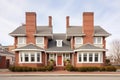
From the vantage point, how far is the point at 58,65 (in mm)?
37906

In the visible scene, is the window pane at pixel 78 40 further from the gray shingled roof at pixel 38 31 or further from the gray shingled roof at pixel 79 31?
the gray shingled roof at pixel 38 31

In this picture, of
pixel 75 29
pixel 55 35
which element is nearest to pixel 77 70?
pixel 75 29

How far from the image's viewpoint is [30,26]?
38.0 meters

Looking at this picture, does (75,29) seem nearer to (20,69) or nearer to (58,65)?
(58,65)

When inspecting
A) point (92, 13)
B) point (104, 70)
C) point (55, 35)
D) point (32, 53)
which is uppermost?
point (92, 13)

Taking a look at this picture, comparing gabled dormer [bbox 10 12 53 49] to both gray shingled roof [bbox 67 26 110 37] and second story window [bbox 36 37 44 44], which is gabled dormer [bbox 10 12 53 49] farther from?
gray shingled roof [bbox 67 26 110 37]

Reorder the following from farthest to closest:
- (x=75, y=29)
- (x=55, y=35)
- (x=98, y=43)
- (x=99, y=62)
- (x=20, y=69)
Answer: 1. (x=55, y=35)
2. (x=75, y=29)
3. (x=98, y=43)
4. (x=99, y=62)
5. (x=20, y=69)

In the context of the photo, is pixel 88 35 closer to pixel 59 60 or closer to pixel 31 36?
pixel 59 60

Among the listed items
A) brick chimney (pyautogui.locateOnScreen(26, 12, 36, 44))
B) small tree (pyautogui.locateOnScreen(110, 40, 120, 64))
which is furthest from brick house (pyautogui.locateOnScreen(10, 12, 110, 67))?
small tree (pyautogui.locateOnScreen(110, 40, 120, 64))

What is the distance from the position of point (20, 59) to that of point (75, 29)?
1274 cm

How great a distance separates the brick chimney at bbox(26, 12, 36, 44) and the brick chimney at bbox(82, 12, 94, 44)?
9807mm

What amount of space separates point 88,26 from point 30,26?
11.4m

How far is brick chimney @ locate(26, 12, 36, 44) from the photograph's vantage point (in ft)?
124

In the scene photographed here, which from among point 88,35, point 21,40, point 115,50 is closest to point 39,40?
point 21,40
